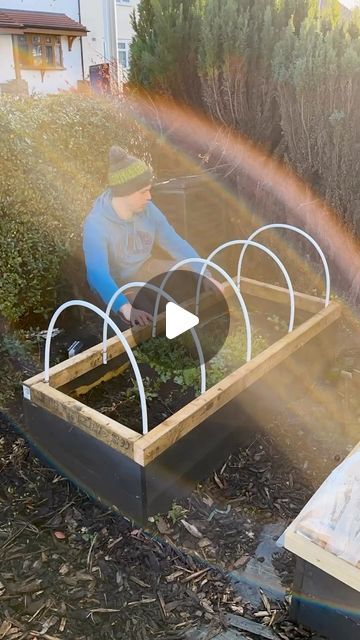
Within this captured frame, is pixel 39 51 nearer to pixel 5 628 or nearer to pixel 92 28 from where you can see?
pixel 92 28

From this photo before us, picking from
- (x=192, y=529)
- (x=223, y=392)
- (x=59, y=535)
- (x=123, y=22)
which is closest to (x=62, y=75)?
(x=123, y=22)

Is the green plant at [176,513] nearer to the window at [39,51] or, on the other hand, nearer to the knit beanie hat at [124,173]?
the knit beanie hat at [124,173]

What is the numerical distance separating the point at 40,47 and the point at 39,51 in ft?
0.52

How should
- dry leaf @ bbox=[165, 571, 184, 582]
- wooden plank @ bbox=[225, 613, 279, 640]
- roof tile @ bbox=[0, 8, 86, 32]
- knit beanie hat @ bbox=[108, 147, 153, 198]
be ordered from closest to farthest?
wooden plank @ bbox=[225, 613, 279, 640] < dry leaf @ bbox=[165, 571, 184, 582] < knit beanie hat @ bbox=[108, 147, 153, 198] < roof tile @ bbox=[0, 8, 86, 32]

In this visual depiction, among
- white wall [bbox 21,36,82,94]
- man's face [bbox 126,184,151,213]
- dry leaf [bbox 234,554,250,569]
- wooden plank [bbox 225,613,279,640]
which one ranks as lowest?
wooden plank [bbox 225,613,279,640]

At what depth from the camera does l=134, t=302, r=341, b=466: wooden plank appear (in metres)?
2.24

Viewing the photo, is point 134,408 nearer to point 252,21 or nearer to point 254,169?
point 254,169

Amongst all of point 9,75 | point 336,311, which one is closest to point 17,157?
point 336,311

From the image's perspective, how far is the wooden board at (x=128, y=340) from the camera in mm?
2768

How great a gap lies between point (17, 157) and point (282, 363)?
85.9 inches

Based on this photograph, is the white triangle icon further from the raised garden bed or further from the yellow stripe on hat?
the yellow stripe on hat

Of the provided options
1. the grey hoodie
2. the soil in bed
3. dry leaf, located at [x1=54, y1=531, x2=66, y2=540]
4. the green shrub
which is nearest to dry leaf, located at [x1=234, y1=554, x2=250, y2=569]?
dry leaf, located at [x1=54, y1=531, x2=66, y2=540]

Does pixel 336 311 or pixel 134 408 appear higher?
pixel 336 311

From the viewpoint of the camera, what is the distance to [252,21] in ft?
13.6
